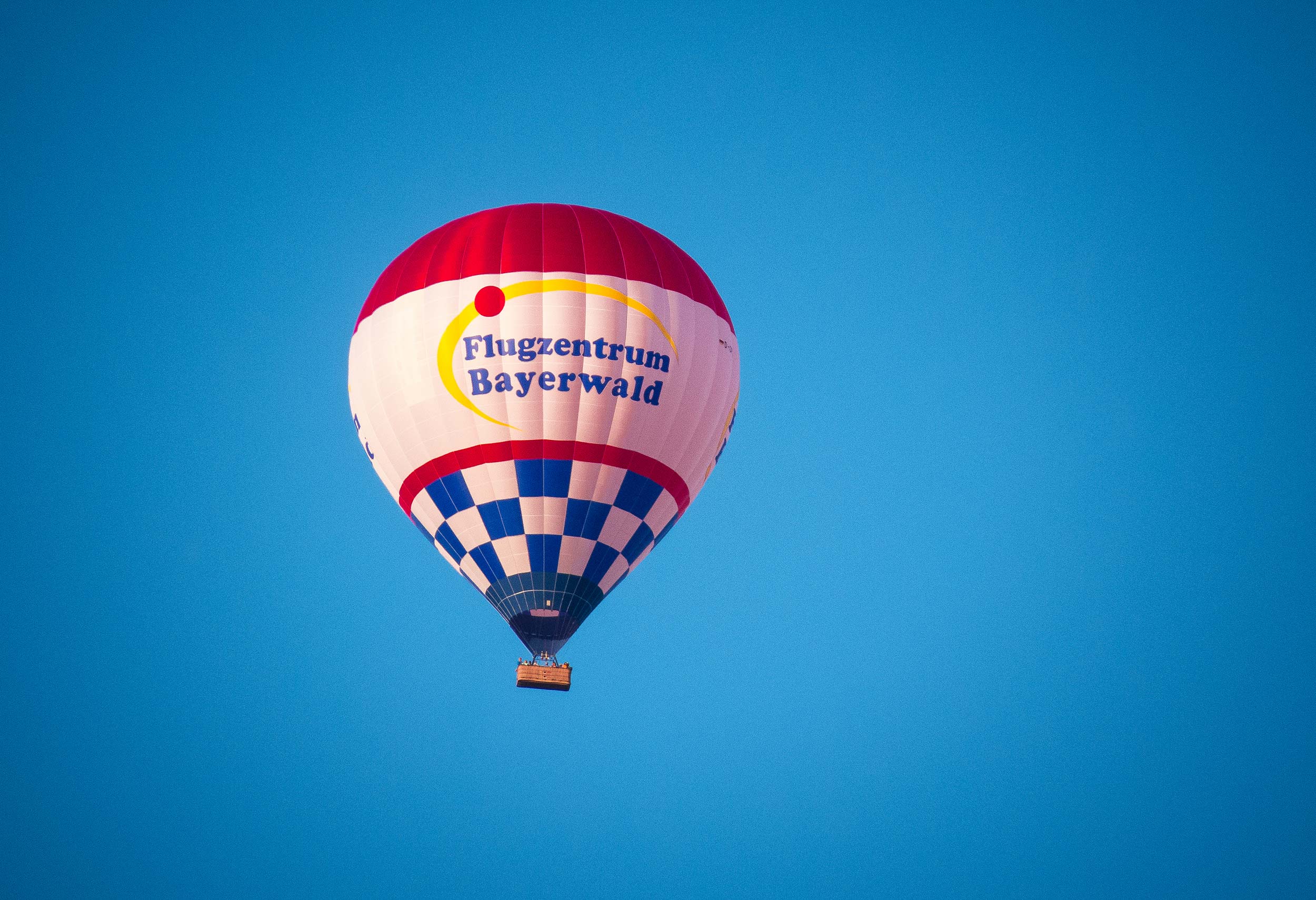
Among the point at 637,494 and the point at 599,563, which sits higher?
the point at 637,494

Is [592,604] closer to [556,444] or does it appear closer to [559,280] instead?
[556,444]

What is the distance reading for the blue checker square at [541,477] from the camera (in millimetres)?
20344

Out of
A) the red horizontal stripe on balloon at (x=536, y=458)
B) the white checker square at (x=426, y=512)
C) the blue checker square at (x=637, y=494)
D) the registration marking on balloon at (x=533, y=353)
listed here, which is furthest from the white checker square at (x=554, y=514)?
the white checker square at (x=426, y=512)

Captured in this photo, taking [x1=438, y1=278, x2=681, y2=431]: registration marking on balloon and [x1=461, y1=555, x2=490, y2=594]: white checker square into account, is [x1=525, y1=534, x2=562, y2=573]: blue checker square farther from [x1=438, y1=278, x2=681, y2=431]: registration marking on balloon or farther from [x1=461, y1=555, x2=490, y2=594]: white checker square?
[x1=438, y1=278, x2=681, y2=431]: registration marking on balloon

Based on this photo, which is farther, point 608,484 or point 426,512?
point 426,512

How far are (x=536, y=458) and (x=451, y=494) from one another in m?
1.40

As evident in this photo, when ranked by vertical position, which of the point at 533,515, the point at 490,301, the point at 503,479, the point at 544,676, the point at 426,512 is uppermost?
the point at 490,301

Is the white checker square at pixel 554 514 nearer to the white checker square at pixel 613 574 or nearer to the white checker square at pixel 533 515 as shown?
the white checker square at pixel 533 515

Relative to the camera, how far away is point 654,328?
818 inches

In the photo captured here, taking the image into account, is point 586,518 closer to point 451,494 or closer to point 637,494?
point 637,494

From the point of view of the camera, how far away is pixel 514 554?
2050 cm

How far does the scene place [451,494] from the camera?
68.1 feet

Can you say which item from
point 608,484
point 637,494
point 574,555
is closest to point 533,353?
point 608,484

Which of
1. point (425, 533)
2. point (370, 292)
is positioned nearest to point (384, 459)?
point (425, 533)
